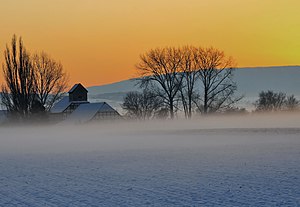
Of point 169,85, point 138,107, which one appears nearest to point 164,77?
point 169,85

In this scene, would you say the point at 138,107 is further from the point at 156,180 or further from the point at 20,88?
the point at 156,180

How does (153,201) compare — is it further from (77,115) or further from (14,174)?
(77,115)

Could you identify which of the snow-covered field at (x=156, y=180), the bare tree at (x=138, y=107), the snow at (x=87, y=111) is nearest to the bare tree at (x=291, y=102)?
the bare tree at (x=138, y=107)

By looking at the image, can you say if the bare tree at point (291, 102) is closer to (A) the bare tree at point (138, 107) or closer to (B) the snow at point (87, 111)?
(A) the bare tree at point (138, 107)

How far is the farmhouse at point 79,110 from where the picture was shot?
90000 millimetres

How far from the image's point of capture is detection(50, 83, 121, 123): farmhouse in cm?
9000

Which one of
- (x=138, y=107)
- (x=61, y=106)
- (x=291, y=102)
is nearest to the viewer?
(x=61, y=106)

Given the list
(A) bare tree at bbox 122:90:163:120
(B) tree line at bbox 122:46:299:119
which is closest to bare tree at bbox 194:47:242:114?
(B) tree line at bbox 122:46:299:119

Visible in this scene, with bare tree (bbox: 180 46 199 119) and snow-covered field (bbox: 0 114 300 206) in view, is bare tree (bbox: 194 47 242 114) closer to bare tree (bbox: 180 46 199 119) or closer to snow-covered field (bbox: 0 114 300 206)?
bare tree (bbox: 180 46 199 119)

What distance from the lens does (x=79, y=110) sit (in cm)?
9294

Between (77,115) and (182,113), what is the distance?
2368cm

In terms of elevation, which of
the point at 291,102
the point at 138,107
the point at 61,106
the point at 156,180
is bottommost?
the point at 156,180

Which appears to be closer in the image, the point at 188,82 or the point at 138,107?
the point at 188,82

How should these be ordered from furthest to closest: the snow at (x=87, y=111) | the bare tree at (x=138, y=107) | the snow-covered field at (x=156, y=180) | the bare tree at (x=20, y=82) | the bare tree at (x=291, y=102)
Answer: the bare tree at (x=291, y=102) < the bare tree at (x=138, y=107) < the snow at (x=87, y=111) < the bare tree at (x=20, y=82) < the snow-covered field at (x=156, y=180)
